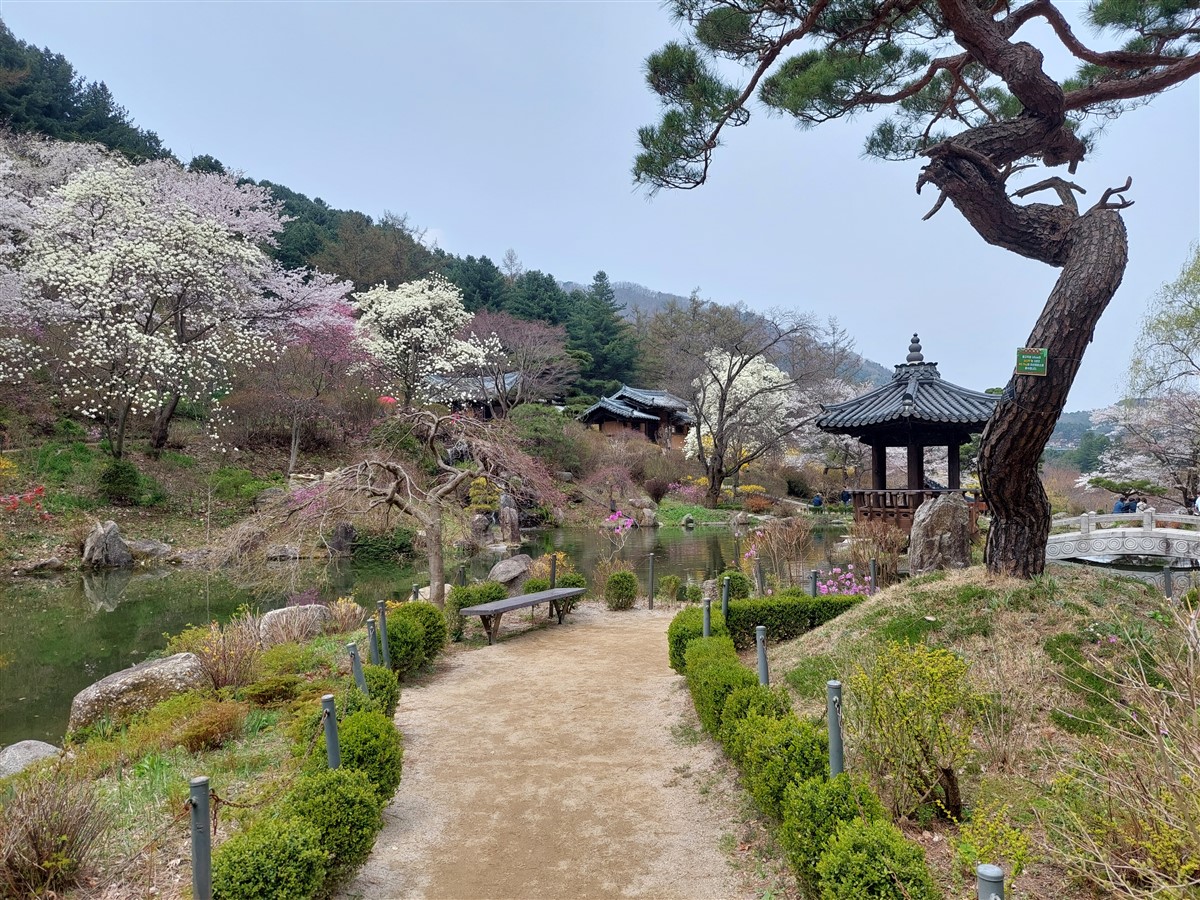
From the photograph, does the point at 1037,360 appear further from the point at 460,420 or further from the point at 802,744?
the point at 460,420

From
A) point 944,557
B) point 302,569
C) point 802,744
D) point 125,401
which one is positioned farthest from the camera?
point 125,401

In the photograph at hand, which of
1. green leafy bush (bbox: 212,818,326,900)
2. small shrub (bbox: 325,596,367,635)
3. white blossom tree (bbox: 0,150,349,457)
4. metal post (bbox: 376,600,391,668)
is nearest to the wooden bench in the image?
small shrub (bbox: 325,596,367,635)

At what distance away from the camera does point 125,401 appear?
1744cm

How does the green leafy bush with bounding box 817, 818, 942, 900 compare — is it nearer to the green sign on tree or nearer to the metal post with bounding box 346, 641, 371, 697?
the metal post with bounding box 346, 641, 371, 697

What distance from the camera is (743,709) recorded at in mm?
4359

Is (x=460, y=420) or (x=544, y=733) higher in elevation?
(x=460, y=420)

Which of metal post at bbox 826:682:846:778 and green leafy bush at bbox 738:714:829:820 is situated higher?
metal post at bbox 826:682:846:778

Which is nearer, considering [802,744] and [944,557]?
[802,744]

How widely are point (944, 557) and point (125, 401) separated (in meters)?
18.9

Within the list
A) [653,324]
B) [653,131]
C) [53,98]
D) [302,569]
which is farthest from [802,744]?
[653,324]

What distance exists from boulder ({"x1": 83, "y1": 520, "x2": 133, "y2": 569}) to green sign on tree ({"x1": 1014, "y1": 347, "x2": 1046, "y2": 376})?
54.8 feet

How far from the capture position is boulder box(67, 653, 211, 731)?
5.99 metres

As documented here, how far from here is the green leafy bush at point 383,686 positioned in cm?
504

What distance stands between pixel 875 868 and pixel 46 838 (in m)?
3.50
